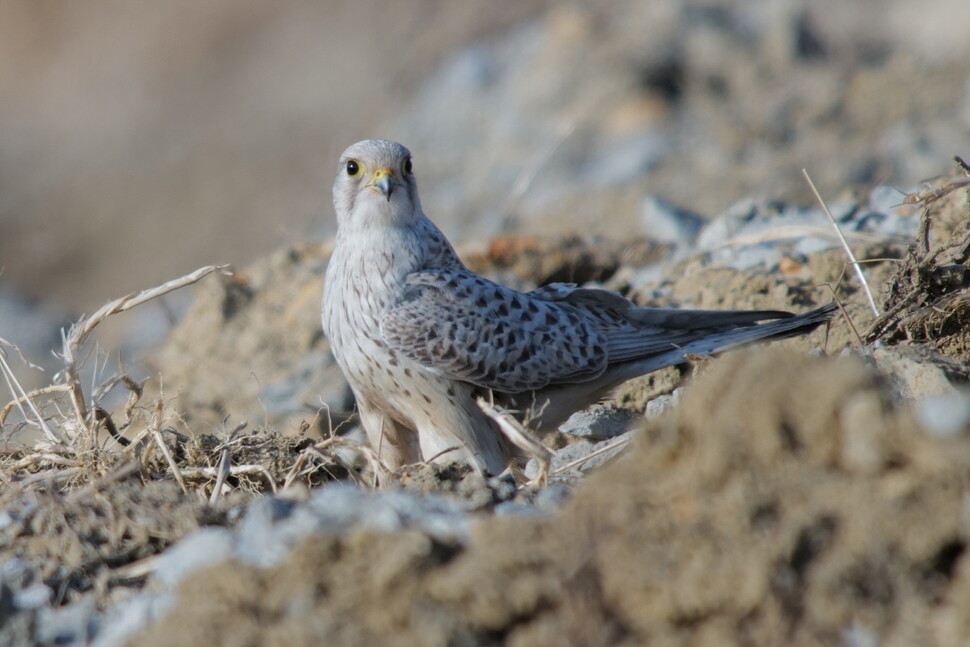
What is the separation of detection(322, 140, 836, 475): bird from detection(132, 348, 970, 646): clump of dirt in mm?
2021

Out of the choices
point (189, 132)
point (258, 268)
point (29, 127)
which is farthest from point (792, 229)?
point (29, 127)

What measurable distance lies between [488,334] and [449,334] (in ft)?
0.61

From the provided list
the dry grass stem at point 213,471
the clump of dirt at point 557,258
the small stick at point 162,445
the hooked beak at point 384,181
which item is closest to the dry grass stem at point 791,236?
the clump of dirt at point 557,258

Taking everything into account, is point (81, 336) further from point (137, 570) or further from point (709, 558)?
point (709, 558)

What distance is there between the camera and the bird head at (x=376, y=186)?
4.67m

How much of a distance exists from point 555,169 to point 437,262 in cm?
704

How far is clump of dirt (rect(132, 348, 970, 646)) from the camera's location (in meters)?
2.04

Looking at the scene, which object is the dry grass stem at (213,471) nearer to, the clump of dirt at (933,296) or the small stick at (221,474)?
the small stick at (221,474)

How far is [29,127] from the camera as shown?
2108 centimetres

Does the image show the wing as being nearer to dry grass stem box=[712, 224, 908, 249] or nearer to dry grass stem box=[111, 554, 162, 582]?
dry grass stem box=[712, 224, 908, 249]

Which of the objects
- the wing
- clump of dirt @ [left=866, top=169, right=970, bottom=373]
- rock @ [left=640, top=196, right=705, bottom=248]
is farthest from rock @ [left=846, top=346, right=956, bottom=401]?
rock @ [left=640, top=196, right=705, bottom=248]

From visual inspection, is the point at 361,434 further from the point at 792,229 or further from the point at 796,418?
the point at 796,418

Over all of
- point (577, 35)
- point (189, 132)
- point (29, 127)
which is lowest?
point (577, 35)

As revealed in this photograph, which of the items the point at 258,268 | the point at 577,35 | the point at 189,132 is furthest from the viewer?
the point at 189,132
